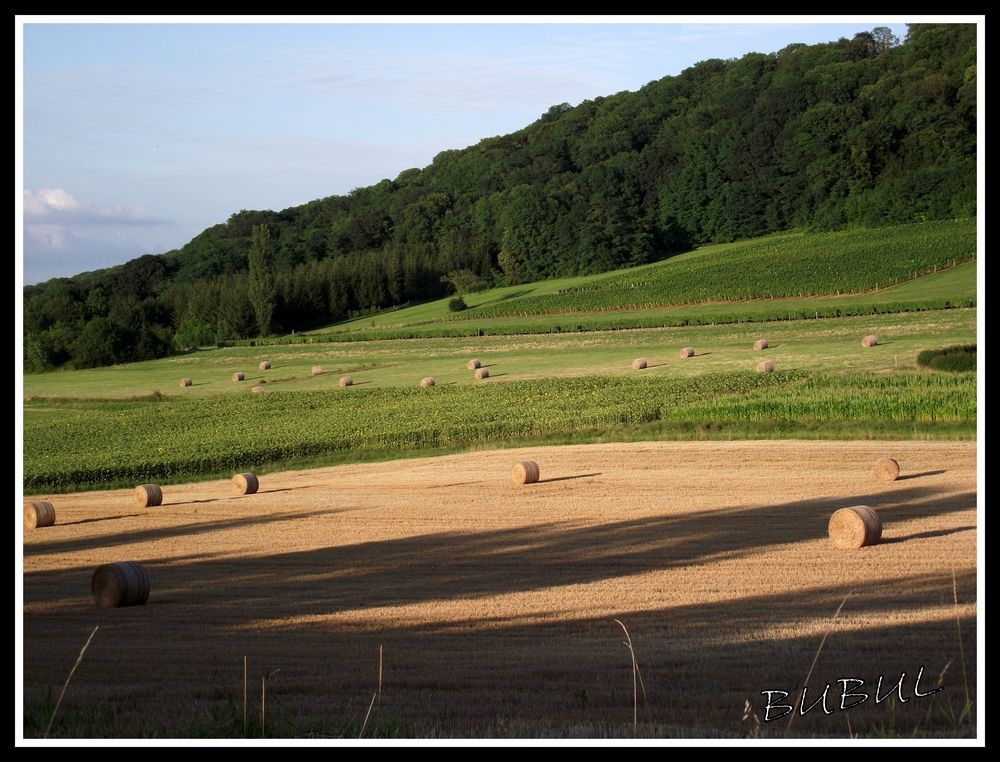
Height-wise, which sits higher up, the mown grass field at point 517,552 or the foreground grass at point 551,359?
the foreground grass at point 551,359

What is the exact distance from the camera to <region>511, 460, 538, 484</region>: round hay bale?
24.7 m

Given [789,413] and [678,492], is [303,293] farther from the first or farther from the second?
[678,492]

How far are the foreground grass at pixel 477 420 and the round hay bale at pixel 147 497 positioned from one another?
17.6 ft

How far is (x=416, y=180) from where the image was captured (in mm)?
121875

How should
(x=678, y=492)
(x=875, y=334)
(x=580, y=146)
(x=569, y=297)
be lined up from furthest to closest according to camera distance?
(x=580, y=146) < (x=569, y=297) < (x=875, y=334) < (x=678, y=492)

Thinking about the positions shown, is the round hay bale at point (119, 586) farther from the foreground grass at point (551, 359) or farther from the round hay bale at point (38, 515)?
the foreground grass at point (551, 359)

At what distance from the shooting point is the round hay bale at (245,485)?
25234 millimetres

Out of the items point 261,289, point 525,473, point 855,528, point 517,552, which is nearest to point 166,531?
point 517,552

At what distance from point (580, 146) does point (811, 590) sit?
4129 inches

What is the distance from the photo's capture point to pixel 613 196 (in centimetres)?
10719

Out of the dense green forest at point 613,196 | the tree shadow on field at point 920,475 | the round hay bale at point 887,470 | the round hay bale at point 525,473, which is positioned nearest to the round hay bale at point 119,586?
the round hay bale at point 525,473

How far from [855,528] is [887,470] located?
689cm

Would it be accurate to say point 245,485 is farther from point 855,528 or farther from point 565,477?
point 855,528

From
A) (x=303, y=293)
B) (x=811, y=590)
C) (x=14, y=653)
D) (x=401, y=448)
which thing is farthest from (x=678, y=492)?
(x=303, y=293)
